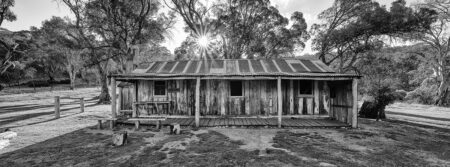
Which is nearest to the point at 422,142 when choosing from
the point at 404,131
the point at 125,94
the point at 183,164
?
the point at 404,131

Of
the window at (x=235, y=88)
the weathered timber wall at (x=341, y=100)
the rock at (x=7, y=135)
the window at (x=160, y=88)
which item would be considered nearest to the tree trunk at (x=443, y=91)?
the weathered timber wall at (x=341, y=100)

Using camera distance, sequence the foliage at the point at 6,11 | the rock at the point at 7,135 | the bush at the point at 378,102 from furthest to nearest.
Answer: the foliage at the point at 6,11 → the bush at the point at 378,102 → the rock at the point at 7,135

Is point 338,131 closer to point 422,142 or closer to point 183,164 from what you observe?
point 422,142

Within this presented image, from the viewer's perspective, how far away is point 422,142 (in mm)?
6301

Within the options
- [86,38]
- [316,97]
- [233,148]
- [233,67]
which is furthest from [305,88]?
[86,38]

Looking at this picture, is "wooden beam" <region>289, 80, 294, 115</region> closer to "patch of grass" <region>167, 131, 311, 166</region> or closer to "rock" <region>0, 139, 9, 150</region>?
"patch of grass" <region>167, 131, 311, 166</region>

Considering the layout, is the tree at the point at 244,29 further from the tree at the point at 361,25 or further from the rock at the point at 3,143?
the rock at the point at 3,143

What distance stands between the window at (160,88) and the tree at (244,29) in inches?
428

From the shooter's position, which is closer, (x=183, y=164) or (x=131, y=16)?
(x=183, y=164)

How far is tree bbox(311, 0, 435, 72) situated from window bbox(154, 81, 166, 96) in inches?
572

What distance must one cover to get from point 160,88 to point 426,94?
27212 mm

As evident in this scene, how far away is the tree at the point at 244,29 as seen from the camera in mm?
19234

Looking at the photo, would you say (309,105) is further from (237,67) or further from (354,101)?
(237,67)

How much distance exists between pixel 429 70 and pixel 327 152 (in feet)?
94.5
